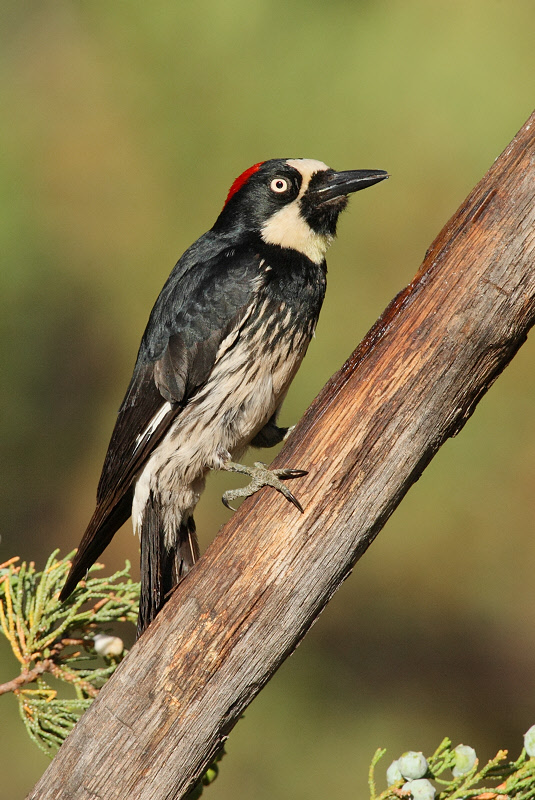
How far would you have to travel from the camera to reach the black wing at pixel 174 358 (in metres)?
1.61

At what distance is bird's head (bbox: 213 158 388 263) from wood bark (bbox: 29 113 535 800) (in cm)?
58

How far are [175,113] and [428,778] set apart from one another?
6.87 ft

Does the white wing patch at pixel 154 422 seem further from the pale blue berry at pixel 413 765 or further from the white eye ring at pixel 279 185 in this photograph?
the pale blue berry at pixel 413 765

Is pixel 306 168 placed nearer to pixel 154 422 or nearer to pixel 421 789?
pixel 154 422

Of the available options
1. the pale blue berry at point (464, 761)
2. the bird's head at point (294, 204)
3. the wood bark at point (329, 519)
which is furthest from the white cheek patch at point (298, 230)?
the pale blue berry at point (464, 761)

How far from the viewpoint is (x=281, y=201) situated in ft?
5.84

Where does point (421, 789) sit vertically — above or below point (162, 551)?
below

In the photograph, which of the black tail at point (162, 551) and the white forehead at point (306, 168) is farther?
the white forehead at point (306, 168)

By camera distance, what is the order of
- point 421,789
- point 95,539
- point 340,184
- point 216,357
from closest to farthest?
point 421,789
point 95,539
point 216,357
point 340,184

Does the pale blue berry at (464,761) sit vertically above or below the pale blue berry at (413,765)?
below

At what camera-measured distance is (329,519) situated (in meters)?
1.19

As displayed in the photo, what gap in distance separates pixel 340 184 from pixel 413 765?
3.75ft

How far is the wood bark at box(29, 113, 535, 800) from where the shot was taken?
1.18 metres

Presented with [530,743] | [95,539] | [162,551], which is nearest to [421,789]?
[530,743]
